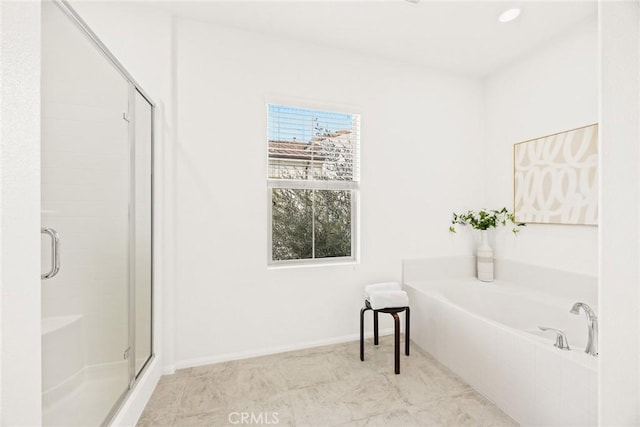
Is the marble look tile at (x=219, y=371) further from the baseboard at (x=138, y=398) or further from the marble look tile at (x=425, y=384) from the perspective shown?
the marble look tile at (x=425, y=384)

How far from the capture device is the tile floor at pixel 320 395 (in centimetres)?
159

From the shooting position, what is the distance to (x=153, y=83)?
6.53 feet

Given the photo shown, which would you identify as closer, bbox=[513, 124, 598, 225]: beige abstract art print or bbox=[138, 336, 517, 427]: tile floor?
bbox=[138, 336, 517, 427]: tile floor

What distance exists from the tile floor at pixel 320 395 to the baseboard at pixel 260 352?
46 mm

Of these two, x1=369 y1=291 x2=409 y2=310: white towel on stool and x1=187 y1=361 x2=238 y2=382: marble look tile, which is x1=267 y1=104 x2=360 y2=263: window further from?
x1=187 y1=361 x2=238 y2=382: marble look tile

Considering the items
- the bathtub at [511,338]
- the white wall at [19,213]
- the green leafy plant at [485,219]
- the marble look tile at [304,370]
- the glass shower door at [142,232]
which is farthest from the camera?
the green leafy plant at [485,219]

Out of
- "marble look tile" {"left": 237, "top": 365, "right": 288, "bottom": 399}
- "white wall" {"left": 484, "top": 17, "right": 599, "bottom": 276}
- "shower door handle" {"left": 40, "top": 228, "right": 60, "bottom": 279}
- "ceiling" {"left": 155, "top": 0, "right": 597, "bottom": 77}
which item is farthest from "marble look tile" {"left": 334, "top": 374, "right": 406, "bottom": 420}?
"ceiling" {"left": 155, "top": 0, "right": 597, "bottom": 77}

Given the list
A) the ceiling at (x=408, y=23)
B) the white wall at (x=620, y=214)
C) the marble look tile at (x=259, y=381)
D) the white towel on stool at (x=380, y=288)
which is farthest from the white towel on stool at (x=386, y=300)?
the ceiling at (x=408, y=23)

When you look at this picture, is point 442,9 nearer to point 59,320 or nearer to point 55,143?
point 55,143

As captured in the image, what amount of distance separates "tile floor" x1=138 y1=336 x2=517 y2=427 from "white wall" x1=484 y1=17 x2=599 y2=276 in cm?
131

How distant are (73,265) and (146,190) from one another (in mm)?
596

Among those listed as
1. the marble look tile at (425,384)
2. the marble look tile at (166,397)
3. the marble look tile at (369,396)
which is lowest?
the marble look tile at (166,397)

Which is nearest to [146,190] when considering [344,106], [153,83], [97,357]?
[153,83]

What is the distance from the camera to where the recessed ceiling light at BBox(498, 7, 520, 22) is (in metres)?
2.00
